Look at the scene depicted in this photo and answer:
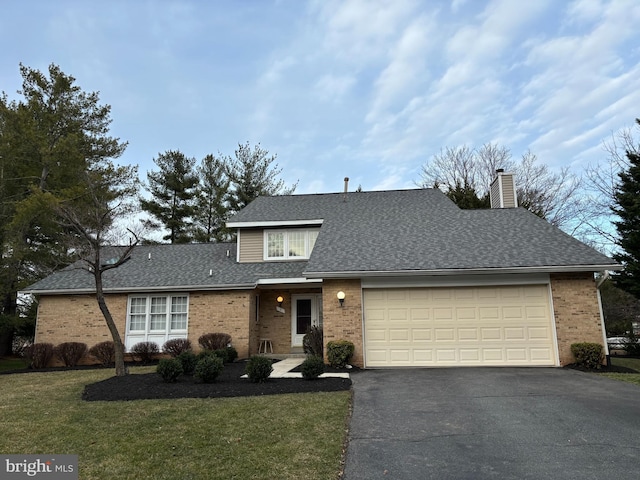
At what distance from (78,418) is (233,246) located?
39.6 ft

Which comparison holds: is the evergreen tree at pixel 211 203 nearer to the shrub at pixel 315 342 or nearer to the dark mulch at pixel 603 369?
the shrub at pixel 315 342

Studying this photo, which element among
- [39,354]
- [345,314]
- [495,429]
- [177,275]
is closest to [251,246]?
[177,275]

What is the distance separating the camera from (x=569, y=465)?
4.16 meters

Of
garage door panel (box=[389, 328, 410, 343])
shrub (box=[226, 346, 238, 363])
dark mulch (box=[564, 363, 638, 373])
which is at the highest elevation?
garage door panel (box=[389, 328, 410, 343])

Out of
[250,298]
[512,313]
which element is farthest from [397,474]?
[250,298]

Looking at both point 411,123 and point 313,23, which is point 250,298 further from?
point 411,123

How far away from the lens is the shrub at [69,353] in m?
14.0

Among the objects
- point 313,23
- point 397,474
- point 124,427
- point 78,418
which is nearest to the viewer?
point 397,474

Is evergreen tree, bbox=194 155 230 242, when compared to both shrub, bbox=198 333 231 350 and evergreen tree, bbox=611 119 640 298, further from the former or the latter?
evergreen tree, bbox=611 119 640 298

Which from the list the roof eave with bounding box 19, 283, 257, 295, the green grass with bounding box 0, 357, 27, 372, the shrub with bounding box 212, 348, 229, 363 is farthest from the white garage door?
the green grass with bounding box 0, 357, 27, 372

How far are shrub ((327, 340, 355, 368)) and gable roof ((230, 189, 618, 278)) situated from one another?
1.93 metres

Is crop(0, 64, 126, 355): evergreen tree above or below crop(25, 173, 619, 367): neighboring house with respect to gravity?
above

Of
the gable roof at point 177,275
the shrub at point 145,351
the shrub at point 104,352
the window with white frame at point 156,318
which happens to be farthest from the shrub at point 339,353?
the shrub at point 104,352

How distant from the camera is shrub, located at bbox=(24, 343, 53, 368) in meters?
13.8
